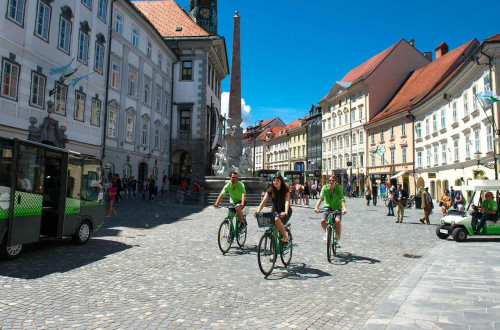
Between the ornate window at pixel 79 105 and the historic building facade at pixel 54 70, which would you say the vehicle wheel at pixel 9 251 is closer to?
the historic building facade at pixel 54 70

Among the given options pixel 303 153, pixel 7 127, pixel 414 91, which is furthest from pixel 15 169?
pixel 303 153

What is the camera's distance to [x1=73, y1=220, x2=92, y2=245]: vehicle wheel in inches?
360

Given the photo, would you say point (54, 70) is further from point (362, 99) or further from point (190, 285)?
point (362, 99)

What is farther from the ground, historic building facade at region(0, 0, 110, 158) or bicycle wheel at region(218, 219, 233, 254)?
historic building facade at region(0, 0, 110, 158)

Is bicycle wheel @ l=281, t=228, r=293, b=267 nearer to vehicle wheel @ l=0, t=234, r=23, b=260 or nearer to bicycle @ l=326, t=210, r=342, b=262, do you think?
bicycle @ l=326, t=210, r=342, b=262

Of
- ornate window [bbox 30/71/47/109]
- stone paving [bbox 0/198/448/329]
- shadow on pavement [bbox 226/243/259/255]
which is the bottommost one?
stone paving [bbox 0/198/448/329]

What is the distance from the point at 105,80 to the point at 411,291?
84.0 ft

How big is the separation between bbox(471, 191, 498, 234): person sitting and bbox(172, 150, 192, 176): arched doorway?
32.5 m

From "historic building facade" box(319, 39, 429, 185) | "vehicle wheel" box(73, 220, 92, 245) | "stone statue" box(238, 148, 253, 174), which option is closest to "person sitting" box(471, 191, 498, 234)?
"vehicle wheel" box(73, 220, 92, 245)

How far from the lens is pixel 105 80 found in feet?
88.6

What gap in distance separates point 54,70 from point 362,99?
40501 millimetres

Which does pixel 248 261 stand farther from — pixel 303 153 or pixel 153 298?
pixel 303 153

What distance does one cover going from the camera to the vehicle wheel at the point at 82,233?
914 centimetres

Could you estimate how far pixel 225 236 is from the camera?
8.59m
